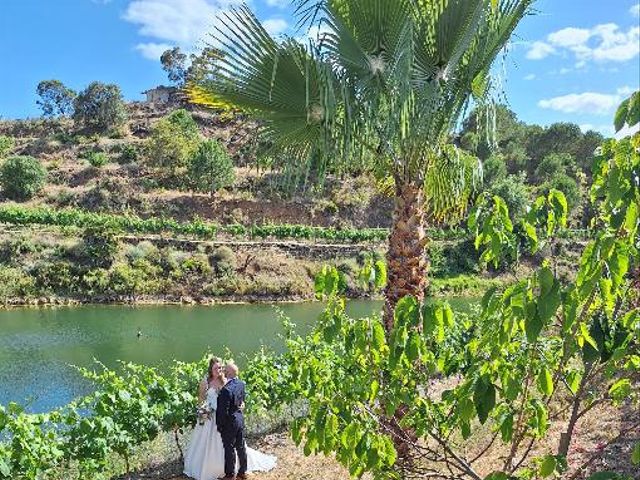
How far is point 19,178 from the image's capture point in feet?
124

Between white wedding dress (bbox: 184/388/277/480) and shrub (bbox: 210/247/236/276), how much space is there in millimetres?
23875

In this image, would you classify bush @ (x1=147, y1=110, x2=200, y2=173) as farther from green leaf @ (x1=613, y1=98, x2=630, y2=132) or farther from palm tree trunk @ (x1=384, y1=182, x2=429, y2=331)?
green leaf @ (x1=613, y1=98, x2=630, y2=132)

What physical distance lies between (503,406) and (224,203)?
126 ft

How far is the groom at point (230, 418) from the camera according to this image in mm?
5867

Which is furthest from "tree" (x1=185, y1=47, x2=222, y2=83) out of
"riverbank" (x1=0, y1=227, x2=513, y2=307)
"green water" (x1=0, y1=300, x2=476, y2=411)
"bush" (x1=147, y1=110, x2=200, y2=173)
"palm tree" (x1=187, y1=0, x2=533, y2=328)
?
"bush" (x1=147, y1=110, x2=200, y2=173)

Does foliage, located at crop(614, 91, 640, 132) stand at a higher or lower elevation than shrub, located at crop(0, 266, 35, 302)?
higher

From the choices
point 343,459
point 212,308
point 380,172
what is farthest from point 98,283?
point 343,459

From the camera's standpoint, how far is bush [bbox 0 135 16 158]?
4703cm

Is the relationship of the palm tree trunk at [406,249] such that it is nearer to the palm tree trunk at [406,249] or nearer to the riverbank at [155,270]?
the palm tree trunk at [406,249]

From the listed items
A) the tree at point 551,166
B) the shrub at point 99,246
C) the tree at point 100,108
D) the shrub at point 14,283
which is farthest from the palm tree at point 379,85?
the tree at point 100,108

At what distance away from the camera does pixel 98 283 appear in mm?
26844

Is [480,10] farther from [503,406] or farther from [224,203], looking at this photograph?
[224,203]

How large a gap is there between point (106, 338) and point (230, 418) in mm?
14262

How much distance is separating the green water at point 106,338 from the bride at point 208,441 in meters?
5.12
